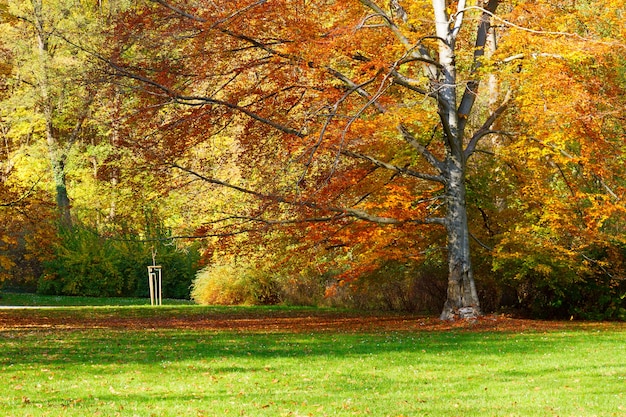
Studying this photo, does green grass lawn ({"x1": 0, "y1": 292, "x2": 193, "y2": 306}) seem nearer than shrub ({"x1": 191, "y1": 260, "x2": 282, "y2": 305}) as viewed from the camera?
No

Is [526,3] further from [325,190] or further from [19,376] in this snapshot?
[19,376]

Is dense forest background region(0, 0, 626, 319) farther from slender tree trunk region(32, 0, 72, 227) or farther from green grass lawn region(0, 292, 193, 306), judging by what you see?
slender tree trunk region(32, 0, 72, 227)

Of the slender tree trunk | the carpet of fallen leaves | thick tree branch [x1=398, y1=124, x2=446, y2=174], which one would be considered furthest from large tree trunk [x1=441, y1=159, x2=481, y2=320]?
the slender tree trunk

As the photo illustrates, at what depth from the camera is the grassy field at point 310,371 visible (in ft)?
29.6

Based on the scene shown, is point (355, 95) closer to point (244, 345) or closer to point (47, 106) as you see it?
point (244, 345)

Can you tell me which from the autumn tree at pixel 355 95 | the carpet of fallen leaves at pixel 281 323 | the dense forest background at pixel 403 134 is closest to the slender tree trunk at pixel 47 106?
the carpet of fallen leaves at pixel 281 323

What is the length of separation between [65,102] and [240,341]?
2546 centimetres

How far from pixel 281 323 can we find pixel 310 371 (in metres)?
8.68

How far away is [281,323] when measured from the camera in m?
20.2

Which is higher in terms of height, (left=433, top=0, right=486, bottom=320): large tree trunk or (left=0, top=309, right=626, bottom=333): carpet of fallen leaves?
(left=433, top=0, right=486, bottom=320): large tree trunk

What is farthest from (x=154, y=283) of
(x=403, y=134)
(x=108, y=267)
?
(x=403, y=134)

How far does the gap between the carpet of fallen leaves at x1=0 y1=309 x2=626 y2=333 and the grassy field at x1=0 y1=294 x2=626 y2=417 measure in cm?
18

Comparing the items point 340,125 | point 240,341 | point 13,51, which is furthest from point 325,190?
point 13,51

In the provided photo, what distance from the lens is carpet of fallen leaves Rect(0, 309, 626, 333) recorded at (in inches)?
725
